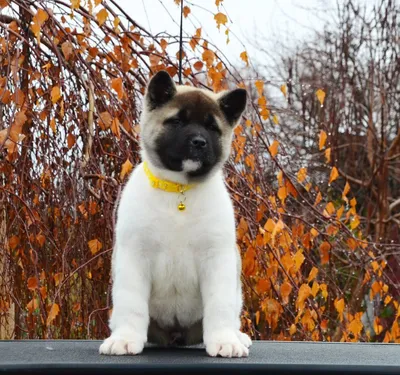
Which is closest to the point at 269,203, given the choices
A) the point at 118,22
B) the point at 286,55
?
the point at 118,22

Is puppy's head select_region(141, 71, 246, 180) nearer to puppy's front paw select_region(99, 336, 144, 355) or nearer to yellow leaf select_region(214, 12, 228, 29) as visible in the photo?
puppy's front paw select_region(99, 336, 144, 355)

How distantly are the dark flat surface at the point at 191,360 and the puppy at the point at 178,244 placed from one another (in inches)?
3.2

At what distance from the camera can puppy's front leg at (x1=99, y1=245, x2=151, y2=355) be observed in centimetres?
212

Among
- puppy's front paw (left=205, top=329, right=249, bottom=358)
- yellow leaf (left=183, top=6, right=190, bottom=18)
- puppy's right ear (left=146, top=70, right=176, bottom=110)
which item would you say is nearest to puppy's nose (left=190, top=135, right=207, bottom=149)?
puppy's right ear (left=146, top=70, right=176, bottom=110)

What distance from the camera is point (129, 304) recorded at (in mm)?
2156

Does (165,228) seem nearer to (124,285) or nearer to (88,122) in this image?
(124,285)

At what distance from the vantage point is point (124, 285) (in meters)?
2.18

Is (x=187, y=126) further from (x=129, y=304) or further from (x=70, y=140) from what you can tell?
(x=70, y=140)

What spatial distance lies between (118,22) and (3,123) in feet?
2.08

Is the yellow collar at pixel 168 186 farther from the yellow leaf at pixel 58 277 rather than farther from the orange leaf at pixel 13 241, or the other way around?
the orange leaf at pixel 13 241

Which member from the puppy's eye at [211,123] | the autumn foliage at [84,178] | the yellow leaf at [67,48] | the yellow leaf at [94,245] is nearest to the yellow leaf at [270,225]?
the autumn foliage at [84,178]

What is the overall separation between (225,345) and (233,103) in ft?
2.54

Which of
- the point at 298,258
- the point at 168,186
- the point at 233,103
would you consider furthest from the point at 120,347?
the point at 298,258

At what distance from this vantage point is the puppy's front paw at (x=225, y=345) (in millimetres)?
2092
